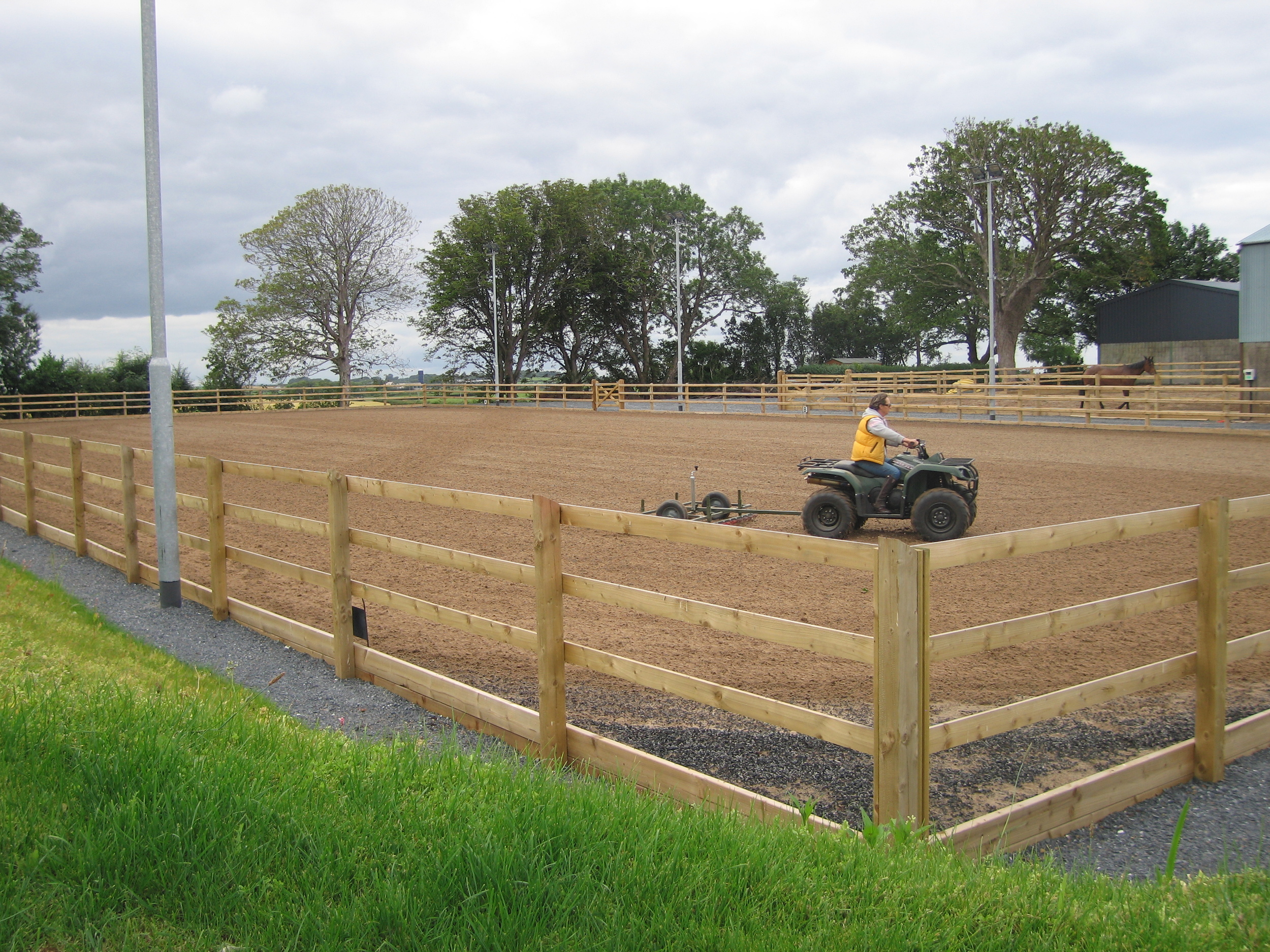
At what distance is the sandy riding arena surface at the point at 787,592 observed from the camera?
5211 millimetres

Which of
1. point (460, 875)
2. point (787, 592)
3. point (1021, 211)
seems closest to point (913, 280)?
point (1021, 211)

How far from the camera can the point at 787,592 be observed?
29.1ft

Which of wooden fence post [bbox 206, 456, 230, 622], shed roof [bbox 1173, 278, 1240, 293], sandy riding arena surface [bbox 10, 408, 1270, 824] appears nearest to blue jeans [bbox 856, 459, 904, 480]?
sandy riding arena surface [bbox 10, 408, 1270, 824]

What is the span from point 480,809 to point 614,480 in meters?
14.0

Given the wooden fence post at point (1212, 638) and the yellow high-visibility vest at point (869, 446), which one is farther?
the yellow high-visibility vest at point (869, 446)

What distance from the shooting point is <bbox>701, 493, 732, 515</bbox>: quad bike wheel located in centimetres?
1188

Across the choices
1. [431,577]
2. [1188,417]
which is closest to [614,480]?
[431,577]

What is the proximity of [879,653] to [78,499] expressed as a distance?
9899 millimetres

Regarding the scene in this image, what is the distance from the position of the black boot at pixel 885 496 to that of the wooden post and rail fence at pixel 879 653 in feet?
19.5

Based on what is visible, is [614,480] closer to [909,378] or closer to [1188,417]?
[1188,417]

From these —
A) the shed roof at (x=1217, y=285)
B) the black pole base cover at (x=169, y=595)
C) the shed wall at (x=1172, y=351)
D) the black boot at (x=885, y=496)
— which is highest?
the shed roof at (x=1217, y=285)

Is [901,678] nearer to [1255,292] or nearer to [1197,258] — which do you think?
[1255,292]

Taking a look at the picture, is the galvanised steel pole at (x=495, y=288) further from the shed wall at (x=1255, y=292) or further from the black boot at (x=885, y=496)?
the black boot at (x=885, y=496)

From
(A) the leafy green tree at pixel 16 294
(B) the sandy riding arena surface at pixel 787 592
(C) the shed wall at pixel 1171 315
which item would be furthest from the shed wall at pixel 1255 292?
(A) the leafy green tree at pixel 16 294
